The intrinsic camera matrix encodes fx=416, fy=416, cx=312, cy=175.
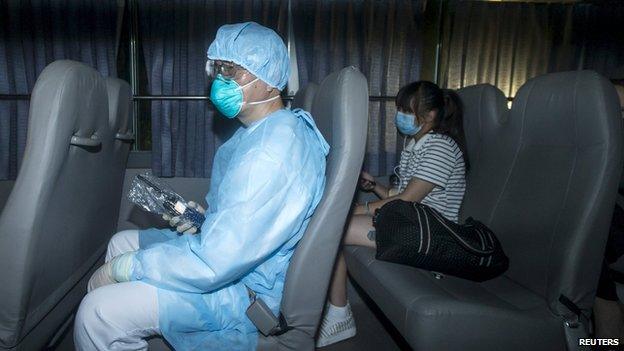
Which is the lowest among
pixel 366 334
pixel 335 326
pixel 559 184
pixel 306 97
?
pixel 366 334

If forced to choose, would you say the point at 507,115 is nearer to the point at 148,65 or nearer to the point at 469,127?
the point at 469,127

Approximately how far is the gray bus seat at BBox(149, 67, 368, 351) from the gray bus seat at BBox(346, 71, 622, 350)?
1.26 feet

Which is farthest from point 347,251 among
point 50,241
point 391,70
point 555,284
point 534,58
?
point 534,58

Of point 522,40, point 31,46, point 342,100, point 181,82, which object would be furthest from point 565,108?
point 31,46

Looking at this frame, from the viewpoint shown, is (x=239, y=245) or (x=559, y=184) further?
(x=559, y=184)

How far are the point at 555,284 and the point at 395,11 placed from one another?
2.04 metres

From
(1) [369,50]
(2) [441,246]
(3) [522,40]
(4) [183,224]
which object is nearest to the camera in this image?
(4) [183,224]

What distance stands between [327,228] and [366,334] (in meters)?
1.20

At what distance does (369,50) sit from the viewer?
8.95ft

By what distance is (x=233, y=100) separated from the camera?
127 centimetres

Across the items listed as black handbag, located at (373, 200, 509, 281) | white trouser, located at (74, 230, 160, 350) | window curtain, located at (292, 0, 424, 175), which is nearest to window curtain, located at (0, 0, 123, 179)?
window curtain, located at (292, 0, 424, 175)

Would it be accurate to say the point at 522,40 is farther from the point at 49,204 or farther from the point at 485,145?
the point at 49,204

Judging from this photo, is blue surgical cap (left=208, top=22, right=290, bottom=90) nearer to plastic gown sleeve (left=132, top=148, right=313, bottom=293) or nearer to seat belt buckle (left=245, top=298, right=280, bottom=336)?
plastic gown sleeve (left=132, top=148, right=313, bottom=293)

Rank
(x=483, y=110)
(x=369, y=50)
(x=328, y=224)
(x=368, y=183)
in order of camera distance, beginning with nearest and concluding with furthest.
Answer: (x=328, y=224) < (x=483, y=110) < (x=368, y=183) < (x=369, y=50)
